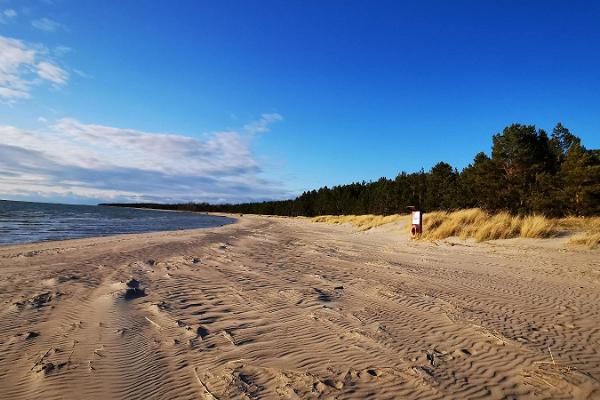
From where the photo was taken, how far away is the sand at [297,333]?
321 centimetres

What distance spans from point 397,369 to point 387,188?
51120 millimetres

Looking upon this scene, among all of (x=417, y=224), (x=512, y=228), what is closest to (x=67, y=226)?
(x=417, y=224)

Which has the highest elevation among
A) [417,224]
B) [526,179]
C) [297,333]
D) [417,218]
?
[526,179]

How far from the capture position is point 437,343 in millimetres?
4191

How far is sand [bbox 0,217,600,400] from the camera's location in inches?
126

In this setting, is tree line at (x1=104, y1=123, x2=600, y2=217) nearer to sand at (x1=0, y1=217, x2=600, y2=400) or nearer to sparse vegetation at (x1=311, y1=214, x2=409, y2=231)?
sparse vegetation at (x1=311, y1=214, x2=409, y2=231)

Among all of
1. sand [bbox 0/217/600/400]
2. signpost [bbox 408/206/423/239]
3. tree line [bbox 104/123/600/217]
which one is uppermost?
tree line [bbox 104/123/600/217]

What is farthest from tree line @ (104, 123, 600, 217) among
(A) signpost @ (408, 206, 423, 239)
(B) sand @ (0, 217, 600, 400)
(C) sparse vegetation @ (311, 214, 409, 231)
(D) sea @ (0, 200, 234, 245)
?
(D) sea @ (0, 200, 234, 245)

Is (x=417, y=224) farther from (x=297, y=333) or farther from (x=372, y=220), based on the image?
(x=297, y=333)

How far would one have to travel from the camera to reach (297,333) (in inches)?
176

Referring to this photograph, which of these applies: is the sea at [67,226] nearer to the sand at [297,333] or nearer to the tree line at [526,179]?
the sand at [297,333]

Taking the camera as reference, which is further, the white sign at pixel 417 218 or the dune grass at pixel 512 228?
the white sign at pixel 417 218

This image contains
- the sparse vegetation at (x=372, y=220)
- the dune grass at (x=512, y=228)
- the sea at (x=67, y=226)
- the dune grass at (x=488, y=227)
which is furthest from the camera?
the sparse vegetation at (x=372, y=220)

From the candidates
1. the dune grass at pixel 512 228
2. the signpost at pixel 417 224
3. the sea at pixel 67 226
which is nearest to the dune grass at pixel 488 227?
the dune grass at pixel 512 228
